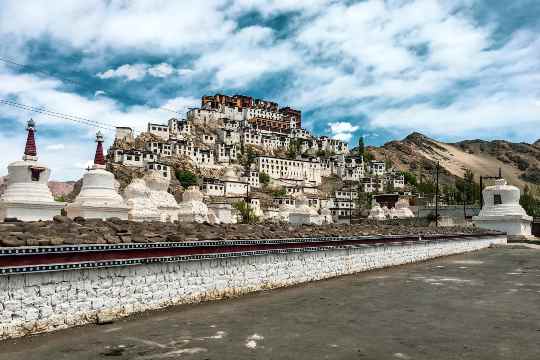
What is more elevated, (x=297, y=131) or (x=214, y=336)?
(x=297, y=131)

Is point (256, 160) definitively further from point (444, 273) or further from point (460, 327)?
point (460, 327)

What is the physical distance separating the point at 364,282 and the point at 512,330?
7024mm

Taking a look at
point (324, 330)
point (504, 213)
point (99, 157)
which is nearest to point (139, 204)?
point (99, 157)

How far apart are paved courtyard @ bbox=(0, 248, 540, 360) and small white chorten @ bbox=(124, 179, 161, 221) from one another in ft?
56.2

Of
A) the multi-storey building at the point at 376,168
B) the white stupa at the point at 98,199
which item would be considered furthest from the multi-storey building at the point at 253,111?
the white stupa at the point at 98,199

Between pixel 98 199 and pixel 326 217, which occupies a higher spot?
pixel 98 199

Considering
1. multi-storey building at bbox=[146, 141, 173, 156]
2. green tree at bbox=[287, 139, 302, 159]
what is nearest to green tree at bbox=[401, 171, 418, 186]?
green tree at bbox=[287, 139, 302, 159]

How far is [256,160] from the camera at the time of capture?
145500 mm

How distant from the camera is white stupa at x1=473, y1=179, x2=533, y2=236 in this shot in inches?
1880

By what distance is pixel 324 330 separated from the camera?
912 cm

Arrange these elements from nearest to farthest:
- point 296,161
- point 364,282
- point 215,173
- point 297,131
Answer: point 364,282 < point 215,173 < point 296,161 < point 297,131

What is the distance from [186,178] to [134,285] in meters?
118

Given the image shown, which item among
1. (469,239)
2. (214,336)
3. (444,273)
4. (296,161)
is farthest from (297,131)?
(214,336)

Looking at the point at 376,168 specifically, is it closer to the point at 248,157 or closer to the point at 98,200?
the point at 248,157
